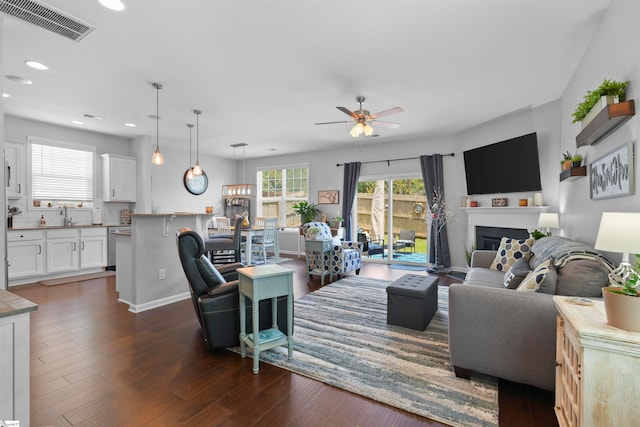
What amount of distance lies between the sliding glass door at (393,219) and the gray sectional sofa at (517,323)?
4425mm

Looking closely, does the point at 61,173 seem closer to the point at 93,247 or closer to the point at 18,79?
the point at 93,247

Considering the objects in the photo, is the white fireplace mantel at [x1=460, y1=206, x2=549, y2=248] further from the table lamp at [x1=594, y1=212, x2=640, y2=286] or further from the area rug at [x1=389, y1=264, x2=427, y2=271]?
the table lamp at [x1=594, y1=212, x2=640, y2=286]

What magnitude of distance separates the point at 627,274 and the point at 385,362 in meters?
1.67

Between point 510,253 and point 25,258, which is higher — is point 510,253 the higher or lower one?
the higher one

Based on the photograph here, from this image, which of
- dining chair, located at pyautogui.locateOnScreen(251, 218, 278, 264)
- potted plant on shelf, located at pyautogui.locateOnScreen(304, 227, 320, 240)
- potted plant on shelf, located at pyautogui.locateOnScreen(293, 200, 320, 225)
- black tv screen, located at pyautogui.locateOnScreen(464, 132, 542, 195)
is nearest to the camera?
black tv screen, located at pyautogui.locateOnScreen(464, 132, 542, 195)

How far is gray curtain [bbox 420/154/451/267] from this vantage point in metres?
6.14

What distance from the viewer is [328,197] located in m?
7.67

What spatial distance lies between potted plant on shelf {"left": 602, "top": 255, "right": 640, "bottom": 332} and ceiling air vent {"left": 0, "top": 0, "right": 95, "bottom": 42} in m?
3.90

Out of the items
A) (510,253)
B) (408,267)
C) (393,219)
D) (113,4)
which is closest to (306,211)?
(393,219)

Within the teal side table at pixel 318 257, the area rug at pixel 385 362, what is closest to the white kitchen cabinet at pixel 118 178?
the teal side table at pixel 318 257

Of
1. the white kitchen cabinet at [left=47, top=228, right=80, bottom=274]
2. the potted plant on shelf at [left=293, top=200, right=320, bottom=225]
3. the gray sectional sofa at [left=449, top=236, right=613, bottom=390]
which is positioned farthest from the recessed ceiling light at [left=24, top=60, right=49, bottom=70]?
the potted plant on shelf at [left=293, top=200, right=320, bottom=225]

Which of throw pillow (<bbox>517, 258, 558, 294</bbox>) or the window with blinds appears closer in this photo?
throw pillow (<bbox>517, 258, 558, 294</bbox>)

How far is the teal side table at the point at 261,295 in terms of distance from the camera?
2.31 metres

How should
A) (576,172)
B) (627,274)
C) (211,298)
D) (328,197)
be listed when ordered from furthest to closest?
(328,197), (576,172), (211,298), (627,274)
